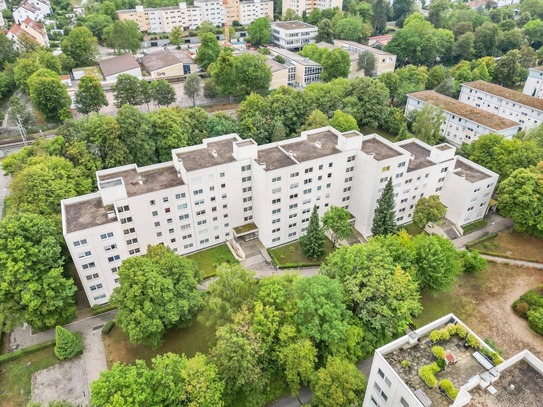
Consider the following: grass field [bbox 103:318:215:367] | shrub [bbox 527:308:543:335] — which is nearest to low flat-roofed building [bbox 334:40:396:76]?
shrub [bbox 527:308:543:335]

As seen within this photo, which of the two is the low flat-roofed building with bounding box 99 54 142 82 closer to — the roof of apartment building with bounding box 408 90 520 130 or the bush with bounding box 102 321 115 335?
the roof of apartment building with bounding box 408 90 520 130

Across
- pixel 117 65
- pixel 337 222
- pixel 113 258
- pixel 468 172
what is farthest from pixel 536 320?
pixel 117 65

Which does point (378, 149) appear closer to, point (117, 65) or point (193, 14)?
point (117, 65)

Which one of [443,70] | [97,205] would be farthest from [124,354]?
[443,70]

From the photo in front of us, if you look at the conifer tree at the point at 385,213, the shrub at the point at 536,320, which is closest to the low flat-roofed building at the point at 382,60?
the conifer tree at the point at 385,213

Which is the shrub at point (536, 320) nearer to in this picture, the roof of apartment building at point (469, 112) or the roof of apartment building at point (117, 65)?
the roof of apartment building at point (469, 112)

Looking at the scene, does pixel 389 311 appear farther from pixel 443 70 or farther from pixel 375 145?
pixel 443 70
